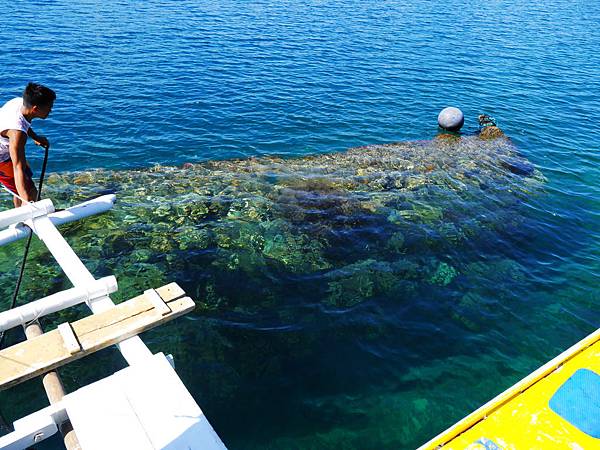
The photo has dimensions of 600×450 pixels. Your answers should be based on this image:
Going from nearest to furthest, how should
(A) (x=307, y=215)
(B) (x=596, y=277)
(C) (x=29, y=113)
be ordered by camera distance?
(C) (x=29, y=113), (B) (x=596, y=277), (A) (x=307, y=215)

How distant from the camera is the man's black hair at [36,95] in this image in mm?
7679

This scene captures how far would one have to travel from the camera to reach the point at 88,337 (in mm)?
5762

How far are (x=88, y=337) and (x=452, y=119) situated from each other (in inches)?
815

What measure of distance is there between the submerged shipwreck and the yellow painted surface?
60 cm

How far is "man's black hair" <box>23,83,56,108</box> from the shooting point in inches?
302

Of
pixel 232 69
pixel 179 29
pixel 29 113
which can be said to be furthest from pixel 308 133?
pixel 179 29

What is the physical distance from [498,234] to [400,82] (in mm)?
17274

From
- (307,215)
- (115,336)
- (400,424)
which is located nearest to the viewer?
(115,336)

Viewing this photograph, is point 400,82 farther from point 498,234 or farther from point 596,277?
point 596,277

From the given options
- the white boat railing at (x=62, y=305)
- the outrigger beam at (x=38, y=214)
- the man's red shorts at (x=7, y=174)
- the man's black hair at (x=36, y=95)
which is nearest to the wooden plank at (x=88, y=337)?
the white boat railing at (x=62, y=305)

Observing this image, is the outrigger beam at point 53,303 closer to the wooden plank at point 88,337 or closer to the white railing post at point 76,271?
the white railing post at point 76,271

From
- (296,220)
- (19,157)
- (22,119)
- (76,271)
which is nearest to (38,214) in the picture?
(19,157)

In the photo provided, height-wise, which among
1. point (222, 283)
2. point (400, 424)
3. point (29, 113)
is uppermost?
point (29, 113)

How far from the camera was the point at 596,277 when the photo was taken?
13195 mm
